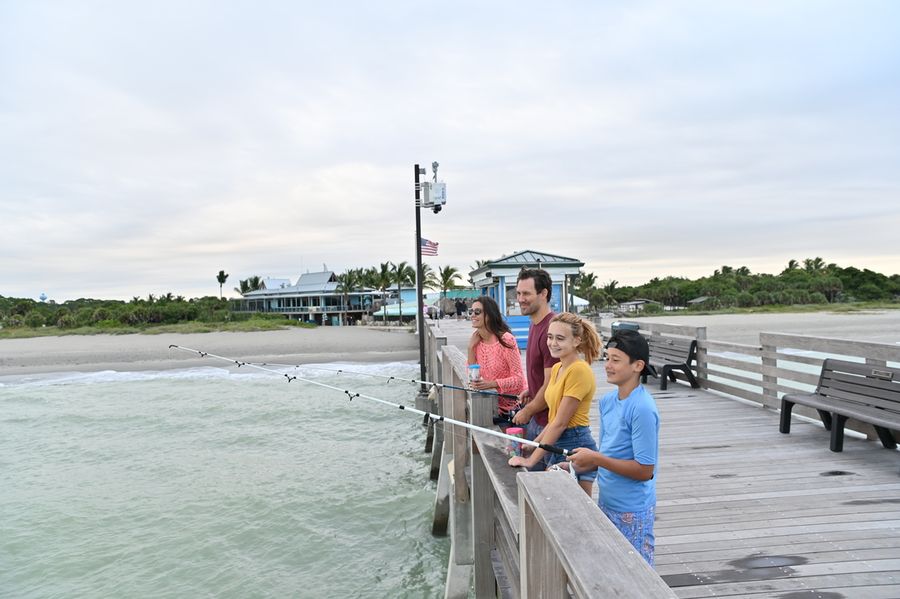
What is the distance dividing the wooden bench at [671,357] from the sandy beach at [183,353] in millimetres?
19678

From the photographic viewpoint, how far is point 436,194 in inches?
595

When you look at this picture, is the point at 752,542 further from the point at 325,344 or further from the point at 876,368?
the point at 325,344

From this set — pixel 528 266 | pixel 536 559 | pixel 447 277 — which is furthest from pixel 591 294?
pixel 536 559

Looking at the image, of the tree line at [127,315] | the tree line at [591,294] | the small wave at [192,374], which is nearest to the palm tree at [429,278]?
the tree line at [591,294]

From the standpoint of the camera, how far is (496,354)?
446 cm

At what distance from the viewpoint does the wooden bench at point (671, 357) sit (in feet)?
28.9

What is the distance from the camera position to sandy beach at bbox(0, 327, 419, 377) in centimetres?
2934

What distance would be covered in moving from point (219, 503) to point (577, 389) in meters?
7.94

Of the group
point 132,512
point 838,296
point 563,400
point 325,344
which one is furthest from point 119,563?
point 838,296

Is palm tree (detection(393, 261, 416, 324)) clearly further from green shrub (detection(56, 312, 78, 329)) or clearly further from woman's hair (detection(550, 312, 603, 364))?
woman's hair (detection(550, 312, 603, 364))

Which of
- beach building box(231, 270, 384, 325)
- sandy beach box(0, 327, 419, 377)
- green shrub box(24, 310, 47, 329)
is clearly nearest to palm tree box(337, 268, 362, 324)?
beach building box(231, 270, 384, 325)

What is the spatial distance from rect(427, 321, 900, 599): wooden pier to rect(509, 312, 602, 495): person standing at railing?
0.31 meters

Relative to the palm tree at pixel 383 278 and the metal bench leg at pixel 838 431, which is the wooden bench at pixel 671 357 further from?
the palm tree at pixel 383 278

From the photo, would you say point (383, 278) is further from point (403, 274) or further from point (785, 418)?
point (785, 418)
